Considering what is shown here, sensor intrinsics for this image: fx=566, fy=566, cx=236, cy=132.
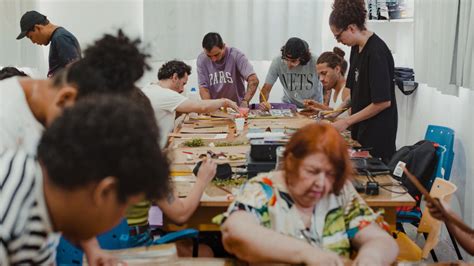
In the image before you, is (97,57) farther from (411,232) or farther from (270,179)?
(411,232)

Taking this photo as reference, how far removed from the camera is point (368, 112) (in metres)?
3.34

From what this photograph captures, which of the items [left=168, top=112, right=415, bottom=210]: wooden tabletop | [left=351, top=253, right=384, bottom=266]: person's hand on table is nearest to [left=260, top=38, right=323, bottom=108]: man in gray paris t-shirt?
[left=168, top=112, right=415, bottom=210]: wooden tabletop

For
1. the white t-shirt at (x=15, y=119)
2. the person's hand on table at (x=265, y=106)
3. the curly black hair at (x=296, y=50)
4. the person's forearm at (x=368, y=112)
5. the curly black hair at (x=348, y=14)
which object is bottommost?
the person's hand on table at (x=265, y=106)

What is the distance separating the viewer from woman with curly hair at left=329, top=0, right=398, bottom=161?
330 centimetres

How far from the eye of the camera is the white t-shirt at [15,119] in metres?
1.60

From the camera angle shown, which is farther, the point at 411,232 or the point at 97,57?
the point at 411,232

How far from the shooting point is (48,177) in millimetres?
1015

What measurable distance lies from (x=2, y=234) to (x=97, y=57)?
29.8 inches

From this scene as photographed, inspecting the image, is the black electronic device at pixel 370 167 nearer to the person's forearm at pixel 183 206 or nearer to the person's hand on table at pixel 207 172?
the person's hand on table at pixel 207 172

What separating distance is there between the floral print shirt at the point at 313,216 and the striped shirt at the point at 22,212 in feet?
2.39

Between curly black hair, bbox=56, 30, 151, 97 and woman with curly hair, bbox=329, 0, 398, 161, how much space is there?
5.99 feet

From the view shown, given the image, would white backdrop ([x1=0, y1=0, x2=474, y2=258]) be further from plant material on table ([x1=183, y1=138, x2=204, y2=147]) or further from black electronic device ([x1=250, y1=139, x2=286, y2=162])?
black electronic device ([x1=250, y1=139, x2=286, y2=162])

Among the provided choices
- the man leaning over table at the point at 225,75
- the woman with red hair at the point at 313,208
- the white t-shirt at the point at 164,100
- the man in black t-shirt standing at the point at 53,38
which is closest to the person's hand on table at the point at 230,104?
the white t-shirt at the point at 164,100

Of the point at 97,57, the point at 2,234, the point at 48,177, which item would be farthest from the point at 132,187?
the point at 97,57
